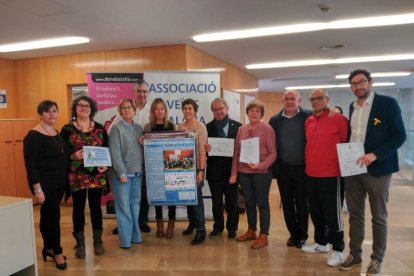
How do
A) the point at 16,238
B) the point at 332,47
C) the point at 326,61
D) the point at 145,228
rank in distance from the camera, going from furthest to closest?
the point at 326,61 → the point at 332,47 → the point at 145,228 → the point at 16,238

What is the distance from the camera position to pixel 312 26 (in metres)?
A: 4.12

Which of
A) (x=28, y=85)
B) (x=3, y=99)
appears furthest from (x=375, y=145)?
(x=3, y=99)

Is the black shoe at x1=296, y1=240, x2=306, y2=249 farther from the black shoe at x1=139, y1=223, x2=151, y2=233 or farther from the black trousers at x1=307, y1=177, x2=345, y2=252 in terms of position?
the black shoe at x1=139, y1=223, x2=151, y2=233

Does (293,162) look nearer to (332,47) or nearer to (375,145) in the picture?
(375,145)

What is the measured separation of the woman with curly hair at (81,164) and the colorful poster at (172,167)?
494 millimetres

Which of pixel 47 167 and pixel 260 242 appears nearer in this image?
pixel 47 167

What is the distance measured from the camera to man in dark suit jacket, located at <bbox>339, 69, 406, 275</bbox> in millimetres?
2617

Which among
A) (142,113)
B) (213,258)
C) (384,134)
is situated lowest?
(213,258)

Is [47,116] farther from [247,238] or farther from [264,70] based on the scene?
A: [264,70]

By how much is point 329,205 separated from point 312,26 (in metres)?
2.35

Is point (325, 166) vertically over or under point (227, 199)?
over

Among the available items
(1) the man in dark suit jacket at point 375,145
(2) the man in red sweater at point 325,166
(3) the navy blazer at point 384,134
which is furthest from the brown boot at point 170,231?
(3) the navy blazer at point 384,134

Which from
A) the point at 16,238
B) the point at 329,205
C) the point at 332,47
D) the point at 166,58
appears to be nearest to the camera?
the point at 16,238

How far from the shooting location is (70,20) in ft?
12.2
